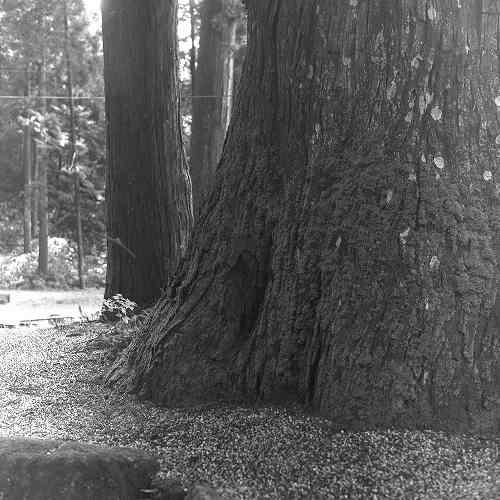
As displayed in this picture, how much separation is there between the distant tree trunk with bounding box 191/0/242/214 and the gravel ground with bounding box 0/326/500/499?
9706 millimetres

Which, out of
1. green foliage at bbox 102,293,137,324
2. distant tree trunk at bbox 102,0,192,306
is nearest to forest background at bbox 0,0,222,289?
distant tree trunk at bbox 102,0,192,306

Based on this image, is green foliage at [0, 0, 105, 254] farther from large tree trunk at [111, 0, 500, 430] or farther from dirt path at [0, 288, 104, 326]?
large tree trunk at [111, 0, 500, 430]

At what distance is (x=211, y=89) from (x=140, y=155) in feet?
22.1

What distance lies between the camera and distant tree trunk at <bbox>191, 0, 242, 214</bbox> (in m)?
13.2

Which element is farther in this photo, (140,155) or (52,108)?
(52,108)

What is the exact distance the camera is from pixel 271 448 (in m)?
3.01

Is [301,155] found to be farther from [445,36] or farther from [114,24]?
[114,24]

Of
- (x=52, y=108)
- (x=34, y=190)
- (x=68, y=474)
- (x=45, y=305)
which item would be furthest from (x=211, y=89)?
(x=34, y=190)

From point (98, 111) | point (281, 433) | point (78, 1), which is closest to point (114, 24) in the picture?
point (281, 433)

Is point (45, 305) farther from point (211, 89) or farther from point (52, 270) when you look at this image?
point (52, 270)

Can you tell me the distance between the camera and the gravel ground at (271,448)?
274 cm

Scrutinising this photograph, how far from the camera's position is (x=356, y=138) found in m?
3.21

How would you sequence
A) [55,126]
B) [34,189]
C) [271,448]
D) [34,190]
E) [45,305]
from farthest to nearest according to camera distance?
[34,190] < [34,189] < [55,126] < [45,305] < [271,448]

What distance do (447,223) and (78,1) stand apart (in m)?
21.2
